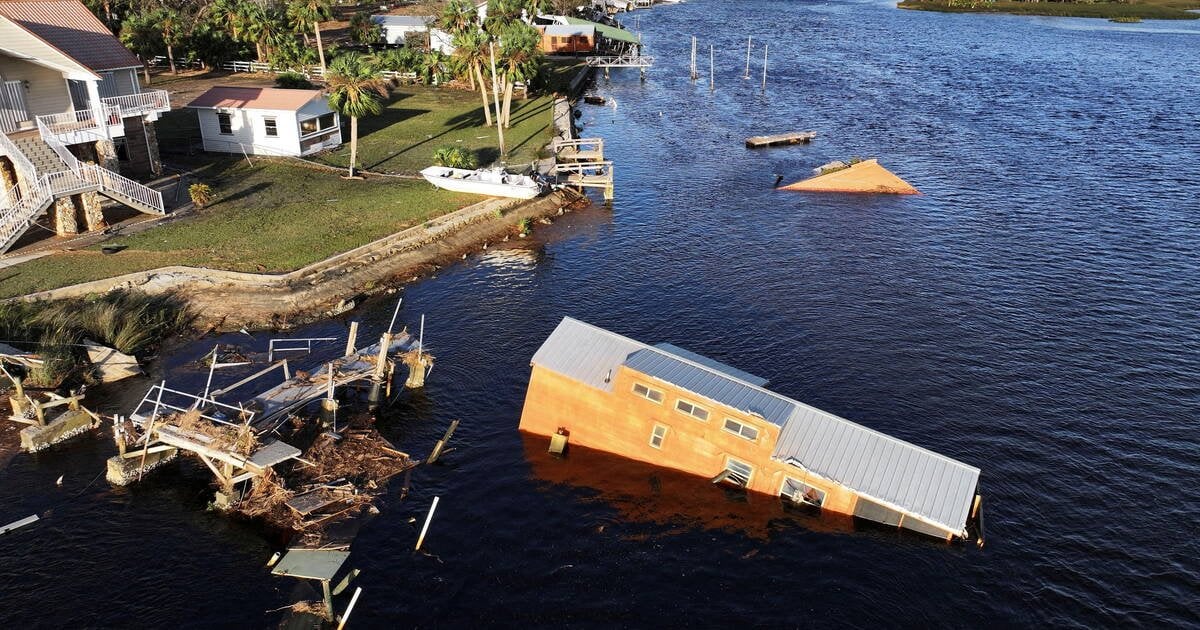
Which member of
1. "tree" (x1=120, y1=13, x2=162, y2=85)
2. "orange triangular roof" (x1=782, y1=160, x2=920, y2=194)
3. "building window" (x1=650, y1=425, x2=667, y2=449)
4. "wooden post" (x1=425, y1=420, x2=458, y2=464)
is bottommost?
"wooden post" (x1=425, y1=420, x2=458, y2=464)

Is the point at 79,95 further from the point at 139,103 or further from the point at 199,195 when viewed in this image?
the point at 199,195

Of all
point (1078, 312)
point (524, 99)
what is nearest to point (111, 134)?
point (524, 99)

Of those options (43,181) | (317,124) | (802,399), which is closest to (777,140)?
(317,124)

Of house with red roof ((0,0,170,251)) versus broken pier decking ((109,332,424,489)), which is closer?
broken pier decking ((109,332,424,489))

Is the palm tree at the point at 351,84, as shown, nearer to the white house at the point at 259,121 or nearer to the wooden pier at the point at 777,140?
the white house at the point at 259,121

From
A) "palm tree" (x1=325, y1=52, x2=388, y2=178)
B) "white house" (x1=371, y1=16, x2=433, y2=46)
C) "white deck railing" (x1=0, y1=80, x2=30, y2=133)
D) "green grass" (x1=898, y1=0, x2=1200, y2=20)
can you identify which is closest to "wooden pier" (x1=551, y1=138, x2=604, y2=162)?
"palm tree" (x1=325, y1=52, x2=388, y2=178)

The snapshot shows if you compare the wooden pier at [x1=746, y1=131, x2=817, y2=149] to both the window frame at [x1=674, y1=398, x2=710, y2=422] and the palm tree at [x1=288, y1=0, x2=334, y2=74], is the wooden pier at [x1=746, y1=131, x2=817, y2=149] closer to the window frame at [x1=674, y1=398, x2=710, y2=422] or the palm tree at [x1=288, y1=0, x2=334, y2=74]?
the palm tree at [x1=288, y1=0, x2=334, y2=74]
